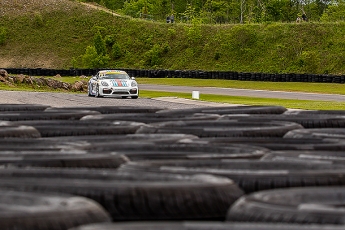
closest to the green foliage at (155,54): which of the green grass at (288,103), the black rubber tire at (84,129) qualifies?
the green grass at (288,103)

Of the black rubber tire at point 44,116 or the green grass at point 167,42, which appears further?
the green grass at point 167,42

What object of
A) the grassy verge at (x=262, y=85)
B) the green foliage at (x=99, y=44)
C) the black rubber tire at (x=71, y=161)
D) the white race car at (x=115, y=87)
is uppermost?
the black rubber tire at (x=71, y=161)

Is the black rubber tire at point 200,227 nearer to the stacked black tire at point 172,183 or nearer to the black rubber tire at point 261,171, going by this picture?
the stacked black tire at point 172,183

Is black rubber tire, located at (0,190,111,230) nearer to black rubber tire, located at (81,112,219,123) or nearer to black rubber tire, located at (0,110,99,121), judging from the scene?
black rubber tire, located at (81,112,219,123)

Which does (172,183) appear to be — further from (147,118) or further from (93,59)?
(93,59)

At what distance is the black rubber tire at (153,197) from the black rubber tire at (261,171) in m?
0.32

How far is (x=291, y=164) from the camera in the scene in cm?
447

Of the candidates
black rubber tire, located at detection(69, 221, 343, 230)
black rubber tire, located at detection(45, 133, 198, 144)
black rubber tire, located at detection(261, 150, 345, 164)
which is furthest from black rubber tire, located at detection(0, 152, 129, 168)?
black rubber tire, located at detection(69, 221, 343, 230)

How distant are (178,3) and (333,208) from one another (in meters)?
122

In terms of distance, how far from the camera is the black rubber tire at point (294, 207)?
9.47 ft

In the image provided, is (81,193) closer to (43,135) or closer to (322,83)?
(43,135)

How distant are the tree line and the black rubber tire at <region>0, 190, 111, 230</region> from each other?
87307 mm

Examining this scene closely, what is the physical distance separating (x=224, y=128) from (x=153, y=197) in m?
3.72

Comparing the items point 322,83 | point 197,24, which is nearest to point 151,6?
point 197,24
